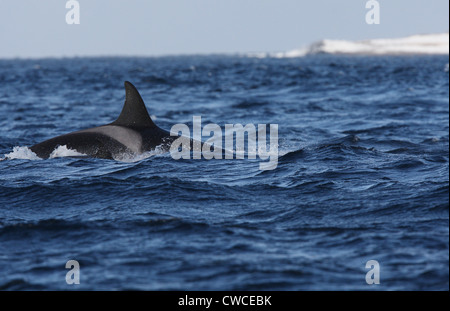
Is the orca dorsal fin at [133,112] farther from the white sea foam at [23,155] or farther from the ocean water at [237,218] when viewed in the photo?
the white sea foam at [23,155]

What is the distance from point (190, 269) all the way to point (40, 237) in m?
2.33

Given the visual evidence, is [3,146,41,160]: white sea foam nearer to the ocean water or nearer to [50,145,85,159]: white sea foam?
the ocean water

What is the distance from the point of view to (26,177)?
1224 centimetres

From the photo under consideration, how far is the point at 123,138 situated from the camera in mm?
13719

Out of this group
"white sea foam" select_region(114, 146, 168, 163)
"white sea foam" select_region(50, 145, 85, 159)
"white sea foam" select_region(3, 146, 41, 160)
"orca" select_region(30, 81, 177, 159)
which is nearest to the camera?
"white sea foam" select_region(114, 146, 168, 163)

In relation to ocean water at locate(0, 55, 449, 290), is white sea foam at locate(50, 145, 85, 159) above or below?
above

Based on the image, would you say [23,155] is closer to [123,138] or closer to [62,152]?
[62,152]

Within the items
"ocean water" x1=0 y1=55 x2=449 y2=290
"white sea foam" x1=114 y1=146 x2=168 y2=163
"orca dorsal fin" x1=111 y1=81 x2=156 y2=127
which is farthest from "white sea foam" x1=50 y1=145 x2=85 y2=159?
"orca dorsal fin" x1=111 y1=81 x2=156 y2=127

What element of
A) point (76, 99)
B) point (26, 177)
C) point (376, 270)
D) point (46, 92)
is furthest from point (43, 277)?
point (46, 92)

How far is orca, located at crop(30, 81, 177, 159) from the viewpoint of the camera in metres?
13.7

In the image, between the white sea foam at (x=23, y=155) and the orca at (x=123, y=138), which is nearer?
the orca at (x=123, y=138)

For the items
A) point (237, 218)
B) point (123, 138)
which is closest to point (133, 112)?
point (123, 138)

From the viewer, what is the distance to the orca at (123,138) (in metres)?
13.7

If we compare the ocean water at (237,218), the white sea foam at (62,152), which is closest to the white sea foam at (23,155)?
the ocean water at (237,218)
